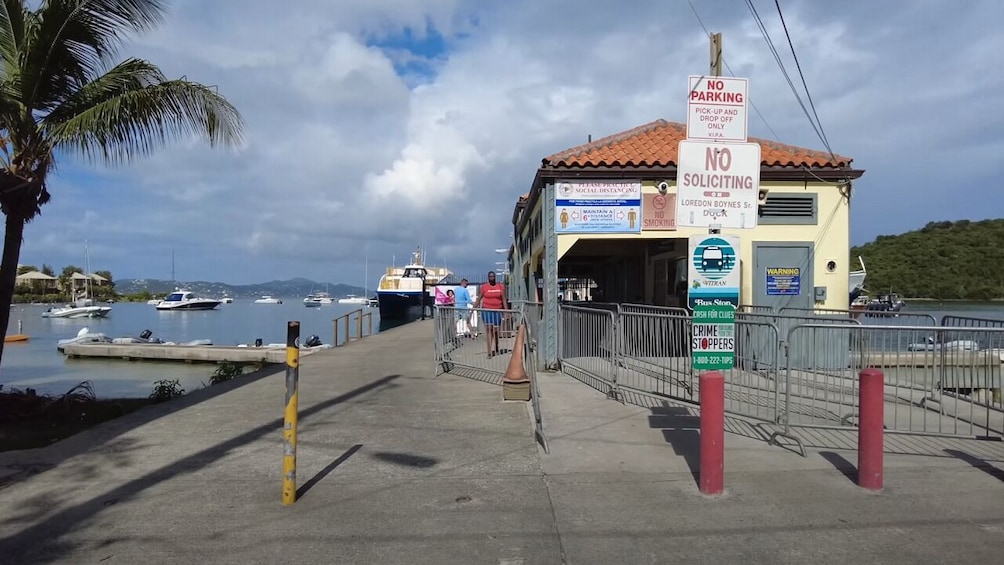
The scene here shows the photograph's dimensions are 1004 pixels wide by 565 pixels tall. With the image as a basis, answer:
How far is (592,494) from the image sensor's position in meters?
5.63

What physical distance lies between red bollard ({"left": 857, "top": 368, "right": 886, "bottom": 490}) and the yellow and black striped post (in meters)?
4.55

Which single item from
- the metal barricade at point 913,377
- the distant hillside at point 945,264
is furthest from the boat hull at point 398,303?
the metal barricade at point 913,377

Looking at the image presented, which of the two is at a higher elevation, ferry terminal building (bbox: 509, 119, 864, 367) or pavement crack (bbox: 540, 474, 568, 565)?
ferry terminal building (bbox: 509, 119, 864, 367)

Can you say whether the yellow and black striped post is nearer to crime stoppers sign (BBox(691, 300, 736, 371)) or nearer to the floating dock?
crime stoppers sign (BBox(691, 300, 736, 371))

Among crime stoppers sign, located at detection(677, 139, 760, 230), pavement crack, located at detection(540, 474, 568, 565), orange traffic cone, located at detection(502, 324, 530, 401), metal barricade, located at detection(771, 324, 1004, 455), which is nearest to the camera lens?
pavement crack, located at detection(540, 474, 568, 565)

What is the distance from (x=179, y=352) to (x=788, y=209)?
23.1 metres

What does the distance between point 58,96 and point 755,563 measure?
10.2m

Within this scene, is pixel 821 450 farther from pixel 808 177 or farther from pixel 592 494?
pixel 808 177

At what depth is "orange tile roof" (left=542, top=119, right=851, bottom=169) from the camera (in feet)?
39.6

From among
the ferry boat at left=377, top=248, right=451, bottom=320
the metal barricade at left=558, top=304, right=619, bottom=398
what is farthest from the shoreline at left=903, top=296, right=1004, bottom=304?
the metal barricade at left=558, top=304, right=619, bottom=398

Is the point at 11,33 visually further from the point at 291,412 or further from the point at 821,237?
the point at 821,237

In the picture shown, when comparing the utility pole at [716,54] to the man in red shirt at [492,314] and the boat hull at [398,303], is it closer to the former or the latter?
the man in red shirt at [492,314]

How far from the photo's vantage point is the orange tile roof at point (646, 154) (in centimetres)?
1207

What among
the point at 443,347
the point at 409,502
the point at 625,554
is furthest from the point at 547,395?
the point at 625,554
